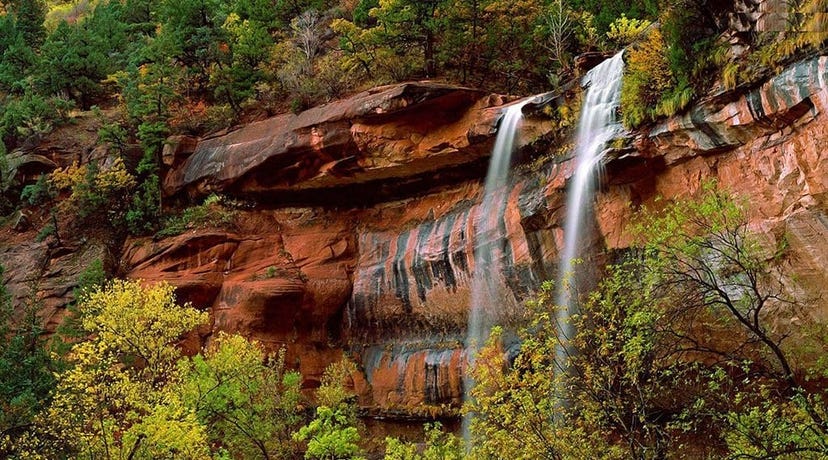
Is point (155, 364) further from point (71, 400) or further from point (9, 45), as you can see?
point (9, 45)

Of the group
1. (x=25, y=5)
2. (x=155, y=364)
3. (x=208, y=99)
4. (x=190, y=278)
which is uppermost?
(x=25, y=5)

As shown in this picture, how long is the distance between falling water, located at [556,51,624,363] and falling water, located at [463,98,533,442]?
297 centimetres

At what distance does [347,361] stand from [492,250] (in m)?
8.44

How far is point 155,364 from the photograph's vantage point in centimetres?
1709

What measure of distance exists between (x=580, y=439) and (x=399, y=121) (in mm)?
17589

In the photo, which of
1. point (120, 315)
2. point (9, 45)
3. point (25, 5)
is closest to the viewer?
point (120, 315)

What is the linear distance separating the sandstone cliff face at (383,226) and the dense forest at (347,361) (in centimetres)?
104

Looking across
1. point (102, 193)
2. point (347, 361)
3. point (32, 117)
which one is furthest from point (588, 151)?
point (32, 117)

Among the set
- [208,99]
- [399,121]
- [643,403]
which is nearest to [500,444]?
[643,403]

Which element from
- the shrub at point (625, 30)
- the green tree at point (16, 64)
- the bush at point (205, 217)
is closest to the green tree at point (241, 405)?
the bush at point (205, 217)

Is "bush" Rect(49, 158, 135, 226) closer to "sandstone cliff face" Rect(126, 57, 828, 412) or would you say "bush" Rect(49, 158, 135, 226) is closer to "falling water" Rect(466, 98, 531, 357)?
"sandstone cliff face" Rect(126, 57, 828, 412)

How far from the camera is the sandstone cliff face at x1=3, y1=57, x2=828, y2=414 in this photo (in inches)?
735

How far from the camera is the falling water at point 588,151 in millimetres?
18794

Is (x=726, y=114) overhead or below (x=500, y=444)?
overhead
